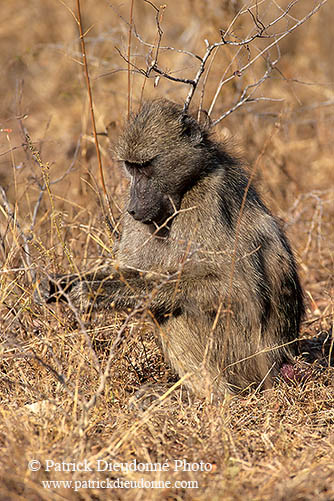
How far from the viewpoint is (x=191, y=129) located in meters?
3.31

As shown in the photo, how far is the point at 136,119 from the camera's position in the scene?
3311 millimetres

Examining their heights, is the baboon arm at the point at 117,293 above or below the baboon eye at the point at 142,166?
below

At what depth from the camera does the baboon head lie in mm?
3199

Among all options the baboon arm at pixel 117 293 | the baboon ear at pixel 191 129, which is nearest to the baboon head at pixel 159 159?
the baboon ear at pixel 191 129

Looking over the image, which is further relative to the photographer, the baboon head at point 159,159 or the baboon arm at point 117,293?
the baboon head at point 159,159

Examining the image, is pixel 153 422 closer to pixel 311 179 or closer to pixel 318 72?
pixel 311 179

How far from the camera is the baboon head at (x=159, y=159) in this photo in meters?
3.20

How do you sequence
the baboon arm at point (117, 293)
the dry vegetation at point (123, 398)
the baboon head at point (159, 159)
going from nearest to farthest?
the dry vegetation at point (123, 398)
the baboon arm at point (117, 293)
the baboon head at point (159, 159)

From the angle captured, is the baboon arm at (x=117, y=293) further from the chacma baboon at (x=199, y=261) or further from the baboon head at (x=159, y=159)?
the baboon head at (x=159, y=159)

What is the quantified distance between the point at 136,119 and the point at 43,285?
3.15 feet

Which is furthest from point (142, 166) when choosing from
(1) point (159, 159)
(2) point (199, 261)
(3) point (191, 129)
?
(2) point (199, 261)

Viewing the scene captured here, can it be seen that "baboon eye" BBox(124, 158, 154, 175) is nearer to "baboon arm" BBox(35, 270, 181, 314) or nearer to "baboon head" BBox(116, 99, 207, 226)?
"baboon head" BBox(116, 99, 207, 226)

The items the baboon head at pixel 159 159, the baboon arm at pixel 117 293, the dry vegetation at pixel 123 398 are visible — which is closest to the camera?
the dry vegetation at pixel 123 398

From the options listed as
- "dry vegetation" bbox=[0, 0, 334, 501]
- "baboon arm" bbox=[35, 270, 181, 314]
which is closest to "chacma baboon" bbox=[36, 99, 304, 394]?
"baboon arm" bbox=[35, 270, 181, 314]
